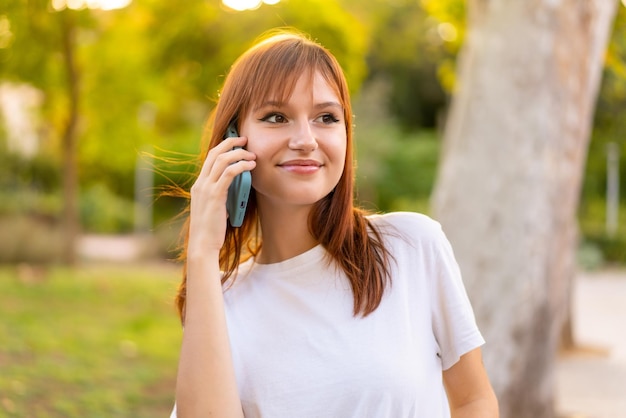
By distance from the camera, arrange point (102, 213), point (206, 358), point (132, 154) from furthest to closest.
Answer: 1. point (102, 213)
2. point (132, 154)
3. point (206, 358)

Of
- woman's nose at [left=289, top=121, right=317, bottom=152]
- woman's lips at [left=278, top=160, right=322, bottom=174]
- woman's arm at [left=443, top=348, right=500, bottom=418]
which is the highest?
woman's nose at [left=289, top=121, right=317, bottom=152]

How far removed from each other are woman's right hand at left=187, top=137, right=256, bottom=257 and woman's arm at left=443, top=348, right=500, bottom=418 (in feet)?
2.29

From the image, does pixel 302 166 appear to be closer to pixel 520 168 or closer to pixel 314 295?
pixel 314 295

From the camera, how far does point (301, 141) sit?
7.04ft

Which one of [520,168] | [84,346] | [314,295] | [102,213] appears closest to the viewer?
[314,295]

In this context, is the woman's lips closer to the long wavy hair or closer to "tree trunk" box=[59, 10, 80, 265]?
the long wavy hair

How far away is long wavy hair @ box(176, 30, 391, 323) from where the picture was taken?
7.14 feet

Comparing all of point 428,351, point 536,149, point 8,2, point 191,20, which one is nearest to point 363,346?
point 428,351

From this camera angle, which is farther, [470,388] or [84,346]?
[84,346]

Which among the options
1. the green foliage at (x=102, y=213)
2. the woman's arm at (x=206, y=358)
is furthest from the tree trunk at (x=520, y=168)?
the green foliage at (x=102, y=213)

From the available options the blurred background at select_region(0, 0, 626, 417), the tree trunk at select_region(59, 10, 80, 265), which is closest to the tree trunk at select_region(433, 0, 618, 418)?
the blurred background at select_region(0, 0, 626, 417)

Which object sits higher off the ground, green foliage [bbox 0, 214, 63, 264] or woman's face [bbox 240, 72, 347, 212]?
woman's face [bbox 240, 72, 347, 212]

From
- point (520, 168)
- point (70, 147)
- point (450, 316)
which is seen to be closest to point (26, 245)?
point (70, 147)

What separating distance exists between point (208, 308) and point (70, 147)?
15400mm
